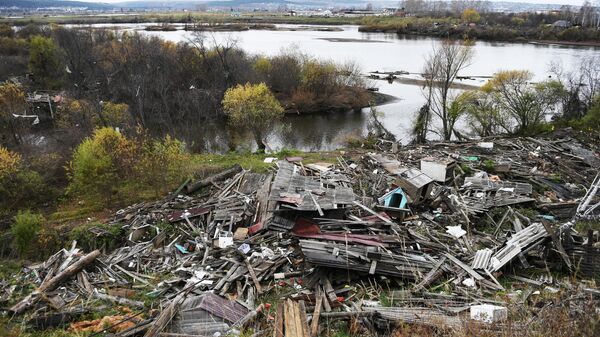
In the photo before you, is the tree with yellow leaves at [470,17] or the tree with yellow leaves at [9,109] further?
the tree with yellow leaves at [470,17]

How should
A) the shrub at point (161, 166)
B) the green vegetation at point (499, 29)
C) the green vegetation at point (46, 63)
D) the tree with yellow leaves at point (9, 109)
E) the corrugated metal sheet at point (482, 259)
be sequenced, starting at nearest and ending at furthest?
the corrugated metal sheet at point (482, 259), the shrub at point (161, 166), the tree with yellow leaves at point (9, 109), the green vegetation at point (46, 63), the green vegetation at point (499, 29)

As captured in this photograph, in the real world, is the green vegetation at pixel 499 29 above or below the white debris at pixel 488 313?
above

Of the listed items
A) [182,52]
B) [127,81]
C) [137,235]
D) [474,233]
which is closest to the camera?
[474,233]

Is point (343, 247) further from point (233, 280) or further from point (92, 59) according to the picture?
point (92, 59)

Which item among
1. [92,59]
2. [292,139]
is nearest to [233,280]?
[292,139]

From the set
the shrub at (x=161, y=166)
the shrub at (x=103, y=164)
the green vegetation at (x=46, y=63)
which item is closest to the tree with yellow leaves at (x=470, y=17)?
the green vegetation at (x=46, y=63)

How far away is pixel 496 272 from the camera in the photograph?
10.7m

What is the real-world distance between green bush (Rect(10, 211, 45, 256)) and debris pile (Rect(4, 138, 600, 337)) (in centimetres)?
219

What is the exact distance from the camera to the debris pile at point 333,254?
9.27 metres

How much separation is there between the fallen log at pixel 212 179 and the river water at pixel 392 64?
39.1 ft

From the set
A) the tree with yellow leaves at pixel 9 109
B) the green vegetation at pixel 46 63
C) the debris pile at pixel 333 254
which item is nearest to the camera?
the debris pile at pixel 333 254

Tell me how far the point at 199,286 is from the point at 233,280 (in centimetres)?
93

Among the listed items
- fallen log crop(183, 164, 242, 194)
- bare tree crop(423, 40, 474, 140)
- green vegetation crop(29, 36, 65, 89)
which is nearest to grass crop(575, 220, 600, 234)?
fallen log crop(183, 164, 242, 194)

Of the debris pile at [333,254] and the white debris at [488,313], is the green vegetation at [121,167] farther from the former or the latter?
the white debris at [488,313]
